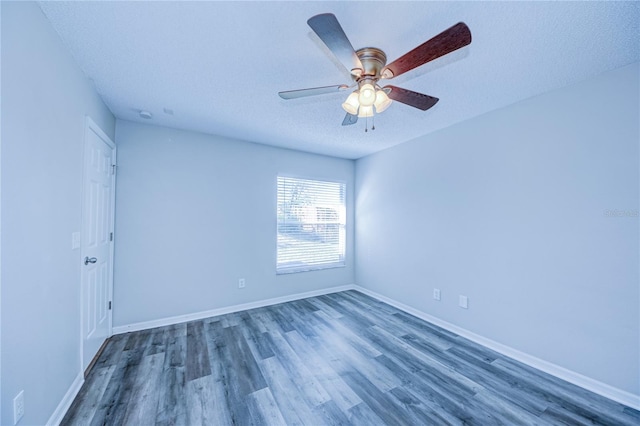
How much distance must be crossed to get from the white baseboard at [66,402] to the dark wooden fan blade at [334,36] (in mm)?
2657

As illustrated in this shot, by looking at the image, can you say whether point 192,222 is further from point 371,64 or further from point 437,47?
point 437,47

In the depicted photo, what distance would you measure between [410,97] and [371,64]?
340mm

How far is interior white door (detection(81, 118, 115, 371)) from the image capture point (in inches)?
78.4

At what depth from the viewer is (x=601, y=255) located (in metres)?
1.88

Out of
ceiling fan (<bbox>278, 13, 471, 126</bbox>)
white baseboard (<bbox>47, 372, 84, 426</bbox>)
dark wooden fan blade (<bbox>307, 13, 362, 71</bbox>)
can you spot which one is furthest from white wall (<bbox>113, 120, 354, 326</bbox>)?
dark wooden fan blade (<bbox>307, 13, 362, 71</bbox>)

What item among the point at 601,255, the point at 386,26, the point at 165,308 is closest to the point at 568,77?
the point at 601,255

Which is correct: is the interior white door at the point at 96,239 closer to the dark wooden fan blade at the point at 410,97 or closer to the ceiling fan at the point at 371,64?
the ceiling fan at the point at 371,64

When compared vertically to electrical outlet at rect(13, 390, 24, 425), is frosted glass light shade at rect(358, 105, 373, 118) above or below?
above

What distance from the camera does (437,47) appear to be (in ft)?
3.93

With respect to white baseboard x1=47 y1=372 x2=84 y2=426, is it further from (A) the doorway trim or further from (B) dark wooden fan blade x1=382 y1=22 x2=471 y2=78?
(B) dark wooden fan blade x1=382 y1=22 x2=471 y2=78

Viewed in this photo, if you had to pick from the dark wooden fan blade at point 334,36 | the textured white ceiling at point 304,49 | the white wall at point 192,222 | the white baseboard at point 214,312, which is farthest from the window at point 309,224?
the dark wooden fan blade at point 334,36

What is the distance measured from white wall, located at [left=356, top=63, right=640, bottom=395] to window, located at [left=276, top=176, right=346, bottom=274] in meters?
1.42

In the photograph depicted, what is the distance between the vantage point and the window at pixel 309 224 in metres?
3.84

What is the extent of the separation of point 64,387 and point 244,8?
8.73ft
